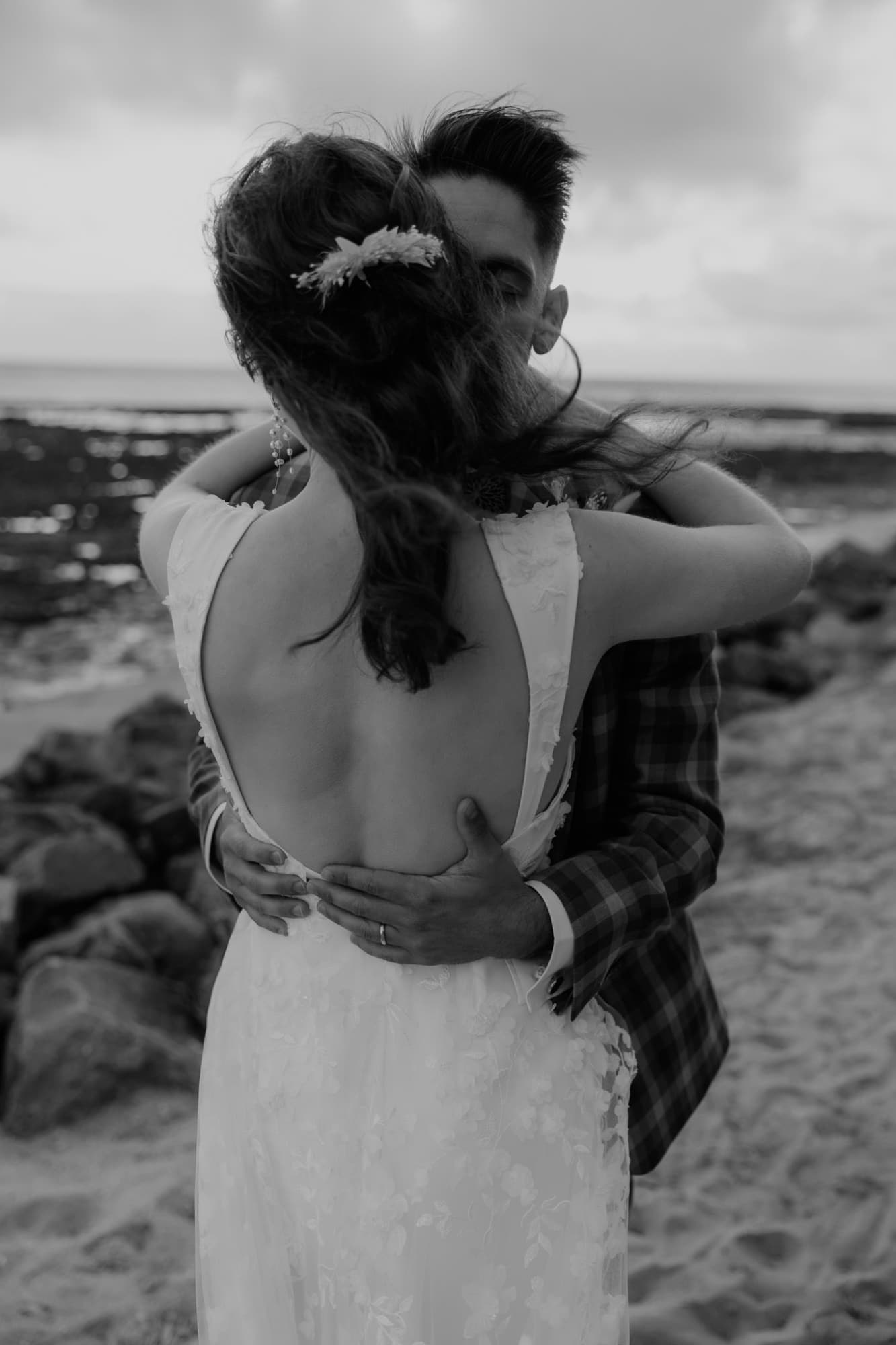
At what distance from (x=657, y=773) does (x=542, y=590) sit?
0.61m

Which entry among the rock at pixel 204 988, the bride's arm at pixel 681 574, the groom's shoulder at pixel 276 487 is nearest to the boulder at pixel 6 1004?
the rock at pixel 204 988

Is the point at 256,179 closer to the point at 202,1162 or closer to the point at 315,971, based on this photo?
the point at 315,971

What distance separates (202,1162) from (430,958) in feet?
1.66

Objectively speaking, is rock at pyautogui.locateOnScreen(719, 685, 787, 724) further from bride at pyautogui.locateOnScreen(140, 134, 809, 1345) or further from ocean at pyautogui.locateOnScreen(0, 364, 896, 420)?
ocean at pyautogui.locateOnScreen(0, 364, 896, 420)

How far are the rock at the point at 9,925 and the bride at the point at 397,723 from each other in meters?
2.88

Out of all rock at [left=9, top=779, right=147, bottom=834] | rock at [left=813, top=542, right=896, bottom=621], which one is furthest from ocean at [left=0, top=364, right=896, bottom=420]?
rock at [left=9, top=779, right=147, bottom=834]

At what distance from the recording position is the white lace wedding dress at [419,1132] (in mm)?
1453

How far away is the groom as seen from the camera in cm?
151

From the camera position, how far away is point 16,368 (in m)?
78.2

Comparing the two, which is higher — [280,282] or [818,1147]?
[280,282]

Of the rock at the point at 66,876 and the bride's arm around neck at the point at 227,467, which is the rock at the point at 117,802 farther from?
the bride's arm around neck at the point at 227,467

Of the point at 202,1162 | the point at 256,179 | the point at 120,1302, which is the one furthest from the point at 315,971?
the point at 120,1302

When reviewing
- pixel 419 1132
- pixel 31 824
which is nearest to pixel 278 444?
pixel 419 1132

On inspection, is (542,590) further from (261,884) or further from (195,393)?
(195,393)
